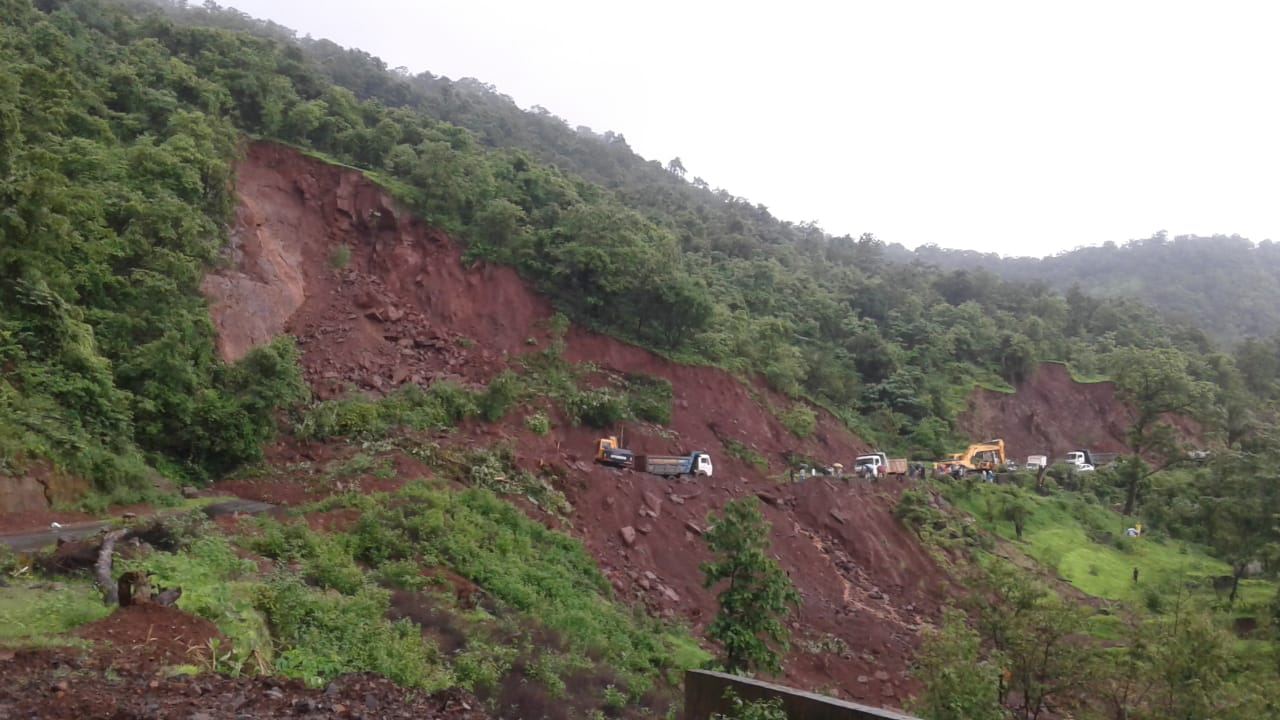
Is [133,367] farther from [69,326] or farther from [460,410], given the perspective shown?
[460,410]

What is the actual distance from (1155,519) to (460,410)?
2903cm

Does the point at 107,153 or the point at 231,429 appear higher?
the point at 107,153

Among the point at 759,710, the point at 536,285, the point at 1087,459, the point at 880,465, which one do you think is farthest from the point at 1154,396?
the point at 759,710

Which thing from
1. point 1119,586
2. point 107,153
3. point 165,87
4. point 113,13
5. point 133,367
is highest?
point 113,13

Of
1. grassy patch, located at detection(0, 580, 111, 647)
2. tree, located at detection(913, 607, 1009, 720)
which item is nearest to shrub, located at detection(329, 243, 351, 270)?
grassy patch, located at detection(0, 580, 111, 647)

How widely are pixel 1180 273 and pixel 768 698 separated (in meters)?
106

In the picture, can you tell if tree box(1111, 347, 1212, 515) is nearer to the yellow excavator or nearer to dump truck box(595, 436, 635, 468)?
the yellow excavator

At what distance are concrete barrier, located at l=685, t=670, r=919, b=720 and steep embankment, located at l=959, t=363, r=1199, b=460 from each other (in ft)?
122

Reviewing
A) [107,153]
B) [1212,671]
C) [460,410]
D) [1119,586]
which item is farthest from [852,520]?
[107,153]

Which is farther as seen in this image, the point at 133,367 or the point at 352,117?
the point at 352,117

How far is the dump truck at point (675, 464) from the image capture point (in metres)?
25.4

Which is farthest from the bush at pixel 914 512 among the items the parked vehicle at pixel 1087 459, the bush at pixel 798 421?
the parked vehicle at pixel 1087 459

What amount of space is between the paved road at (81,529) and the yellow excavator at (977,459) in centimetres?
2939

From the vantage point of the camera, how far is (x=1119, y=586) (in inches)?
1017
